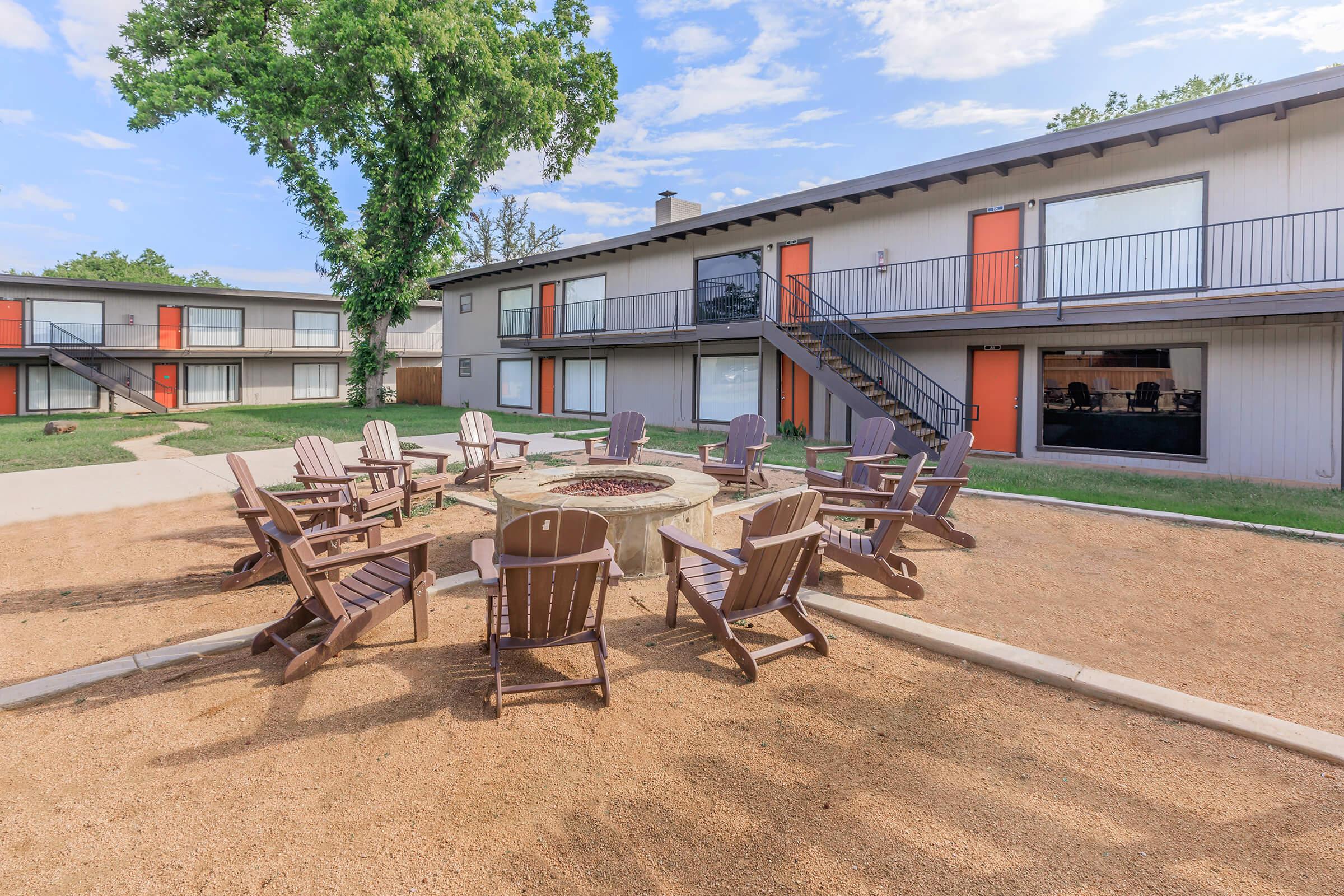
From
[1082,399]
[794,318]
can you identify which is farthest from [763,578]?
[794,318]

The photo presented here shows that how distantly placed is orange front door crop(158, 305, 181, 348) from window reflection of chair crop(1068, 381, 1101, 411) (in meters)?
32.8

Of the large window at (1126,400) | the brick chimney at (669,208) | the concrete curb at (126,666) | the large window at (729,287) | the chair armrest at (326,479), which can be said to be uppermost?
the brick chimney at (669,208)

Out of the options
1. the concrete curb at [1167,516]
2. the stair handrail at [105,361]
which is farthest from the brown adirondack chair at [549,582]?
the stair handrail at [105,361]

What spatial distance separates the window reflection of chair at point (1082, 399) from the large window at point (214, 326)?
3255 centimetres

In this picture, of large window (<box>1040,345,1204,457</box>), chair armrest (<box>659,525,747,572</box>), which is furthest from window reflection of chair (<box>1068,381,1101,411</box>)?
chair armrest (<box>659,525,747,572</box>)

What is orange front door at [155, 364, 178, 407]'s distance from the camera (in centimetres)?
2808

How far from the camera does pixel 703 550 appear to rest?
3.88 m

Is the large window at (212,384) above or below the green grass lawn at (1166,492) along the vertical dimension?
above

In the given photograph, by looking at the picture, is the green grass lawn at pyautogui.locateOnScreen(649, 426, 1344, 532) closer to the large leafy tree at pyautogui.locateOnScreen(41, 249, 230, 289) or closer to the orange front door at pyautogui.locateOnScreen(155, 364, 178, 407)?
the orange front door at pyautogui.locateOnScreen(155, 364, 178, 407)

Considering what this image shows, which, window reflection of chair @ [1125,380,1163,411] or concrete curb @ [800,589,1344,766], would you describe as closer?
concrete curb @ [800,589,1344,766]

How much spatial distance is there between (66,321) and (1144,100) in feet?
140

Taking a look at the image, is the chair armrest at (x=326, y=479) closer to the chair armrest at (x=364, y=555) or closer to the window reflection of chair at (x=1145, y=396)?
the chair armrest at (x=364, y=555)

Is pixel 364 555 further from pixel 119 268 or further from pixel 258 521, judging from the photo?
pixel 119 268

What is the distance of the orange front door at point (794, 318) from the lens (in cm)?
1598
